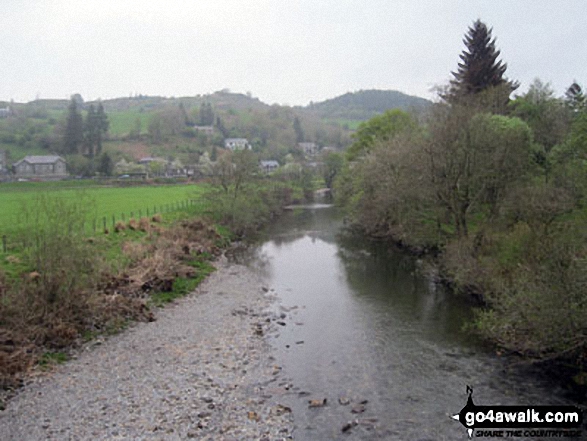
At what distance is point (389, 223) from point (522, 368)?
27.0 meters

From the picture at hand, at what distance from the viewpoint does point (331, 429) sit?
12781 mm

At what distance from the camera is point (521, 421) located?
1295cm

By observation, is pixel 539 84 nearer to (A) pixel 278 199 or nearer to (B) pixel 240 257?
(B) pixel 240 257

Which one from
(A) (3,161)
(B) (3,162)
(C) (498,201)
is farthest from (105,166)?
(C) (498,201)

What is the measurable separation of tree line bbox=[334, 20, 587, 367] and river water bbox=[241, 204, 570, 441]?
1.35 meters

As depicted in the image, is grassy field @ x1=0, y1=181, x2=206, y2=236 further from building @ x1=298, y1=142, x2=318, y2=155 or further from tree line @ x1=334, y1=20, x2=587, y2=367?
building @ x1=298, y1=142, x2=318, y2=155

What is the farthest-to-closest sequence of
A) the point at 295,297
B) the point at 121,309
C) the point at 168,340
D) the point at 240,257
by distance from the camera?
1. the point at 240,257
2. the point at 295,297
3. the point at 121,309
4. the point at 168,340

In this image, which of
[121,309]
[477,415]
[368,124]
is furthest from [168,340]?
[368,124]

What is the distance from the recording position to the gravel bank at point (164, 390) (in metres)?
12.5

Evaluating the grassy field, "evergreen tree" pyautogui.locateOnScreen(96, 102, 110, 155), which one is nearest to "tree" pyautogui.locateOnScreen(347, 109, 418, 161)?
the grassy field

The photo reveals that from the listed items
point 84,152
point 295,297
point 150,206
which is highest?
point 84,152

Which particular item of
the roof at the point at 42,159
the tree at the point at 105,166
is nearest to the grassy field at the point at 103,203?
the tree at the point at 105,166

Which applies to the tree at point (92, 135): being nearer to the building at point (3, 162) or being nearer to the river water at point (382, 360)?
the building at point (3, 162)

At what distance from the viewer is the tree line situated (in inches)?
553
